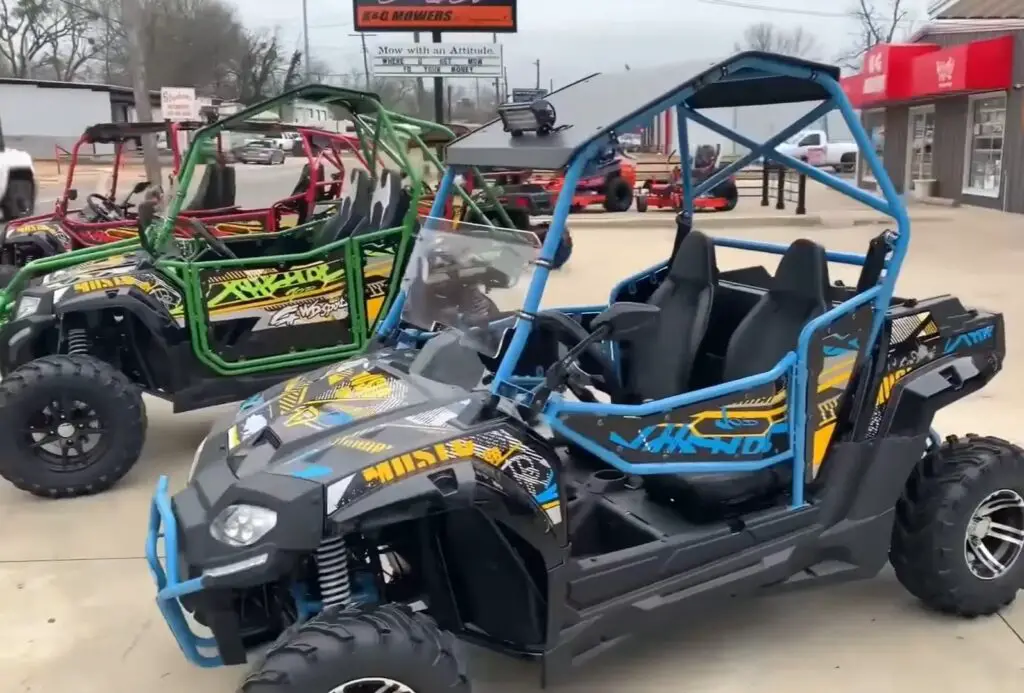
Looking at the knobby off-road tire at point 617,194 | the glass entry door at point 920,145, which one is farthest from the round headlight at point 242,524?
the glass entry door at point 920,145

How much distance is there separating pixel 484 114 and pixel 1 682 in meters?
24.7

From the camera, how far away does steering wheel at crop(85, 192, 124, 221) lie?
31.6ft

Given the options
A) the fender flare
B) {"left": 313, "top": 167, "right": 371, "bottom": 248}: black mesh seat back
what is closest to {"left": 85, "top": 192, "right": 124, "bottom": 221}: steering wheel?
{"left": 313, "top": 167, "right": 371, "bottom": 248}: black mesh seat back

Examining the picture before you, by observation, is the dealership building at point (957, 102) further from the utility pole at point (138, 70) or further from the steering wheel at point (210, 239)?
the steering wheel at point (210, 239)

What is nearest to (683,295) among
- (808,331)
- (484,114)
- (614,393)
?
(614,393)

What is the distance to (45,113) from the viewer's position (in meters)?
34.1

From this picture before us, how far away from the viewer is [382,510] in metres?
2.52

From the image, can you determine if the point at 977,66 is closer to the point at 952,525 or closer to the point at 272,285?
the point at 272,285

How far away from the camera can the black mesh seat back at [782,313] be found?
3.47 meters

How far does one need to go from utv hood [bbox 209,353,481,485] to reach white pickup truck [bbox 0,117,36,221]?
14.1m

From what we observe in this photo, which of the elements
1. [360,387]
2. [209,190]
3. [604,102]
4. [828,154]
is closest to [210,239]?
[209,190]

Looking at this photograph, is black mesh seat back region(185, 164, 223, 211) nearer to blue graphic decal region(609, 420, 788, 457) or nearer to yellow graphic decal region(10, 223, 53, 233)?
yellow graphic decal region(10, 223, 53, 233)

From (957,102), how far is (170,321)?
19250mm

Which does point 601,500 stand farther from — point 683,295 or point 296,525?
point 296,525
